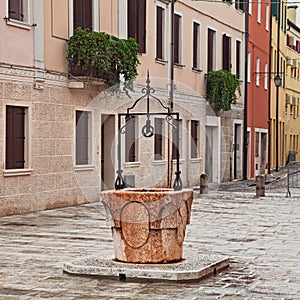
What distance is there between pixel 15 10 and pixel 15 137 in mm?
2483

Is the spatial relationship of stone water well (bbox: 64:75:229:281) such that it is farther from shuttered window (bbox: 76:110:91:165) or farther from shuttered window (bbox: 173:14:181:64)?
shuttered window (bbox: 173:14:181:64)

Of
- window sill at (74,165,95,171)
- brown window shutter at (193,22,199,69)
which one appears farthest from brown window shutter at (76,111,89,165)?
brown window shutter at (193,22,199,69)

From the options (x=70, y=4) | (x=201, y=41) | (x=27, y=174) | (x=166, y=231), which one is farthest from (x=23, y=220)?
(x=201, y=41)

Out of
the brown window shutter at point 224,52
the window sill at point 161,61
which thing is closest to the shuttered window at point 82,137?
the window sill at point 161,61

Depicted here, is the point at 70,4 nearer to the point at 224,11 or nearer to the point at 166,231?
the point at 166,231

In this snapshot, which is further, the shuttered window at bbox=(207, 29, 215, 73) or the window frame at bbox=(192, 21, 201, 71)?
the shuttered window at bbox=(207, 29, 215, 73)

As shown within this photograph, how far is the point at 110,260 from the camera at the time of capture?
10336 mm

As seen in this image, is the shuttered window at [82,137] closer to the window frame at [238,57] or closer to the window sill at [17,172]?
the window sill at [17,172]

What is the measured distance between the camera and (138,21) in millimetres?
23375

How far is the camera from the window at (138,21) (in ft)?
75.4

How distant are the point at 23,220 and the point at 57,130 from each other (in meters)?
3.21

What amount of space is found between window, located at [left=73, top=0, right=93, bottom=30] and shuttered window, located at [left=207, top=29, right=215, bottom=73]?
10.0m

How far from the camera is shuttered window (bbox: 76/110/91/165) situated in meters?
20.3

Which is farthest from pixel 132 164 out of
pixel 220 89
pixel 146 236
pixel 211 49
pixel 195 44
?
pixel 146 236
